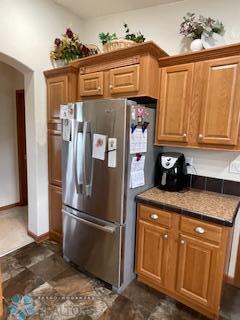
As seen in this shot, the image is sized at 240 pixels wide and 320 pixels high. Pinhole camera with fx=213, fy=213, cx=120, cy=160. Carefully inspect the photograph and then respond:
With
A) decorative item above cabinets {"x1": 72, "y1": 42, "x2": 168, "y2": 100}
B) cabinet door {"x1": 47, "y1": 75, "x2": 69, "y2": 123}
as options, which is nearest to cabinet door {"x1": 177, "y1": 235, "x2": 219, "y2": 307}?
decorative item above cabinets {"x1": 72, "y1": 42, "x2": 168, "y2": 100}

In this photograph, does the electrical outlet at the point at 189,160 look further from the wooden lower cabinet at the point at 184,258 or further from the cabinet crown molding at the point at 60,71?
the cabinet crown molding at the point at 60,71

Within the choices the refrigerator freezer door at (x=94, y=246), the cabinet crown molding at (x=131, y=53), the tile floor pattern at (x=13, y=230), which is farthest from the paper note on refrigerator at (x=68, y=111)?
the tile floor pattern at (x=13, y=230)

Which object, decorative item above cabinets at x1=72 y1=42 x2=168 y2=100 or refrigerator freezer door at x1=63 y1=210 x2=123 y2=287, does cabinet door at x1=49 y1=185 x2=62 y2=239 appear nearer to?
refrigerator freezer door at x1=63 y1=210 x2=123 y2=287

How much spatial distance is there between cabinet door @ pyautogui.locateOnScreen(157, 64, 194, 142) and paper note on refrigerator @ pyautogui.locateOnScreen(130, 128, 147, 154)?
206 mm

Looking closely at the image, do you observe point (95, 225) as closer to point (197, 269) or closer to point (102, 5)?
point (197, 269)

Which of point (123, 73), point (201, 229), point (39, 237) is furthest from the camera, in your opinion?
point (39, 237)

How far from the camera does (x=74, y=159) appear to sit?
212cm

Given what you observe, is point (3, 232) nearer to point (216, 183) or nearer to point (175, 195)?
point (175, 195)

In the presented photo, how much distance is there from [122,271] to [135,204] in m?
0.64

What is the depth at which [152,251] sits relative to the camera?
6.46 feet

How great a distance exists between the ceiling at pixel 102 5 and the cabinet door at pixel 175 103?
94cm

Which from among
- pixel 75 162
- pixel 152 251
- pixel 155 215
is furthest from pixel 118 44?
pixel 152 251

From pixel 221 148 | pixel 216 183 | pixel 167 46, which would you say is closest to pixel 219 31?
pixel 167 46

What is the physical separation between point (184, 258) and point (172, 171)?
30.3 inches
